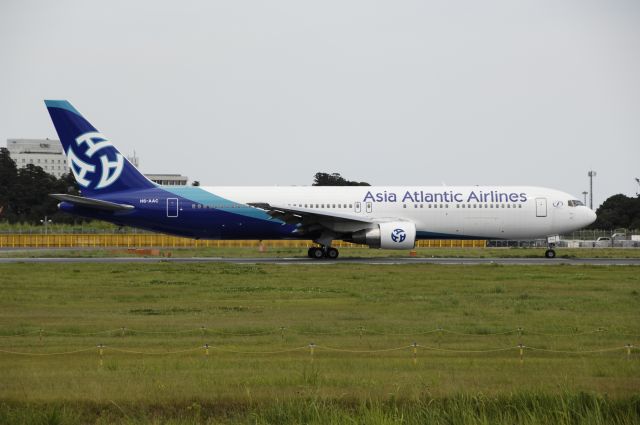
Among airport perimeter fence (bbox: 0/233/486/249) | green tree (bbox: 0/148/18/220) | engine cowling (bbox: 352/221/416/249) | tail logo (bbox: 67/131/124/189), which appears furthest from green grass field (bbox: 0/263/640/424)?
green tree (bbox: 0/148/18/220)

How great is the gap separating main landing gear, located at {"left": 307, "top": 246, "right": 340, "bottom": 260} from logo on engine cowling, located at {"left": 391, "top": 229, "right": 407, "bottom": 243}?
15.7 ft

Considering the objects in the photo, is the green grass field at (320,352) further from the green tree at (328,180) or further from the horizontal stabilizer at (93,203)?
the green tree at (328,180)

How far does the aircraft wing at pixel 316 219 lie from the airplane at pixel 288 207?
0.06 m

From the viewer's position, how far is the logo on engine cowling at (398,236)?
4241 cm

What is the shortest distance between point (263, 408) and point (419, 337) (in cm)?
676

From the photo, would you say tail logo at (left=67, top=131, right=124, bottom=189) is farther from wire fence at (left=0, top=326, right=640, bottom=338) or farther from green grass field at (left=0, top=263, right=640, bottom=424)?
wire fence at (left=0, top=326, right=640, bottom=338)

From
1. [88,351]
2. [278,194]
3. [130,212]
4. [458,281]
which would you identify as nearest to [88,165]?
[130,212]

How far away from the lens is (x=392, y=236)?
4241 cm

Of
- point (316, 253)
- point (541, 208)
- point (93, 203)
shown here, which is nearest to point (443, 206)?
→ point (541, 208)

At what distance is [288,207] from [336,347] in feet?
89.3

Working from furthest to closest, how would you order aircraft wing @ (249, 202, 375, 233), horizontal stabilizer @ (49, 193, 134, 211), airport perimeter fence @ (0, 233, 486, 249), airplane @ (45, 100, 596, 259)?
airport perimeter fence @ (0, 233, 486, 249) < airplane @ (45, 100, 596, 259) < aircraft wing @ (249, 202, 375, 233) < horizontal stabilizer @ (49, 193, 134, 211)

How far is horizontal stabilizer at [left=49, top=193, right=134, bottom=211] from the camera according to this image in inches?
1652

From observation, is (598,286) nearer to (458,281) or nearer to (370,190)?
(458,281)

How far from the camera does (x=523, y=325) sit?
2028cm
